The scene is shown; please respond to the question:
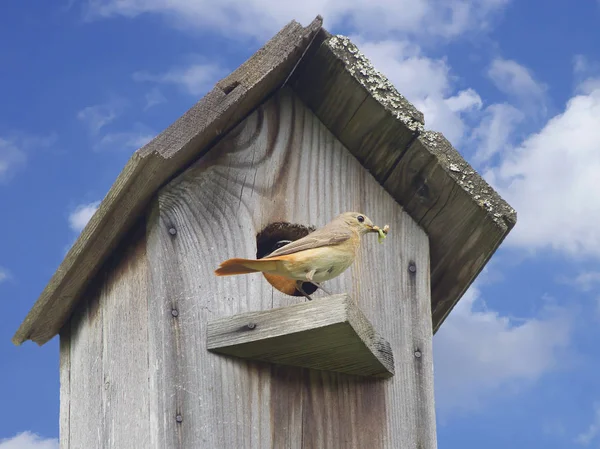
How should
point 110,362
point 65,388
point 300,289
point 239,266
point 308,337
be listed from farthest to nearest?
point 65,388, point 110,362, point 300,289, point 308,337, point 239,266

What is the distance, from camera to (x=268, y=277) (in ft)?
13.8

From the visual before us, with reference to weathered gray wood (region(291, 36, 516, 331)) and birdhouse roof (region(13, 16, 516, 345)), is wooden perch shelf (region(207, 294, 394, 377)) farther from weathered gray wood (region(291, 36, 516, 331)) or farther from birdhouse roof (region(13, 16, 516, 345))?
weathered gray wood (region(291, 36, 516, 331))

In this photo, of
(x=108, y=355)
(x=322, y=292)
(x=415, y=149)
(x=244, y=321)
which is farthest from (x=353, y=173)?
(x=108, y=355)

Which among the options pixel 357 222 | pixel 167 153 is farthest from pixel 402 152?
pixel 167 153

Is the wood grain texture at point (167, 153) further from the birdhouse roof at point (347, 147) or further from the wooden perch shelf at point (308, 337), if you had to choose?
the wooden perch shelf at point (308, 337)

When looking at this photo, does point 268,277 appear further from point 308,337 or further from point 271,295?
point 308,337

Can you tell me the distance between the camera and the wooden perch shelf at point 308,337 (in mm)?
3691

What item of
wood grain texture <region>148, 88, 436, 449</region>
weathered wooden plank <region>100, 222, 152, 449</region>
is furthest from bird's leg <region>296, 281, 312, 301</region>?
weathered wooden plank <region>100, 222, 152, 449</region>

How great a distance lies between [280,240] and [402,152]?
703mm

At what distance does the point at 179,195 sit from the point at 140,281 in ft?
1.29

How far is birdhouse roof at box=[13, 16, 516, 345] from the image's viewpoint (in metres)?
4.10

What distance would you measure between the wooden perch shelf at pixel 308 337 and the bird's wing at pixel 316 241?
0.21 m

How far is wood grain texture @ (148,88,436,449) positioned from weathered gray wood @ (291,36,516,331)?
76 millimetres

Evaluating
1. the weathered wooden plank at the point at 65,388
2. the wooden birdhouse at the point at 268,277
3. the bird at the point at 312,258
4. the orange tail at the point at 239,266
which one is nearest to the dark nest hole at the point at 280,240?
the wooden birdhouse at the point at 268,277
